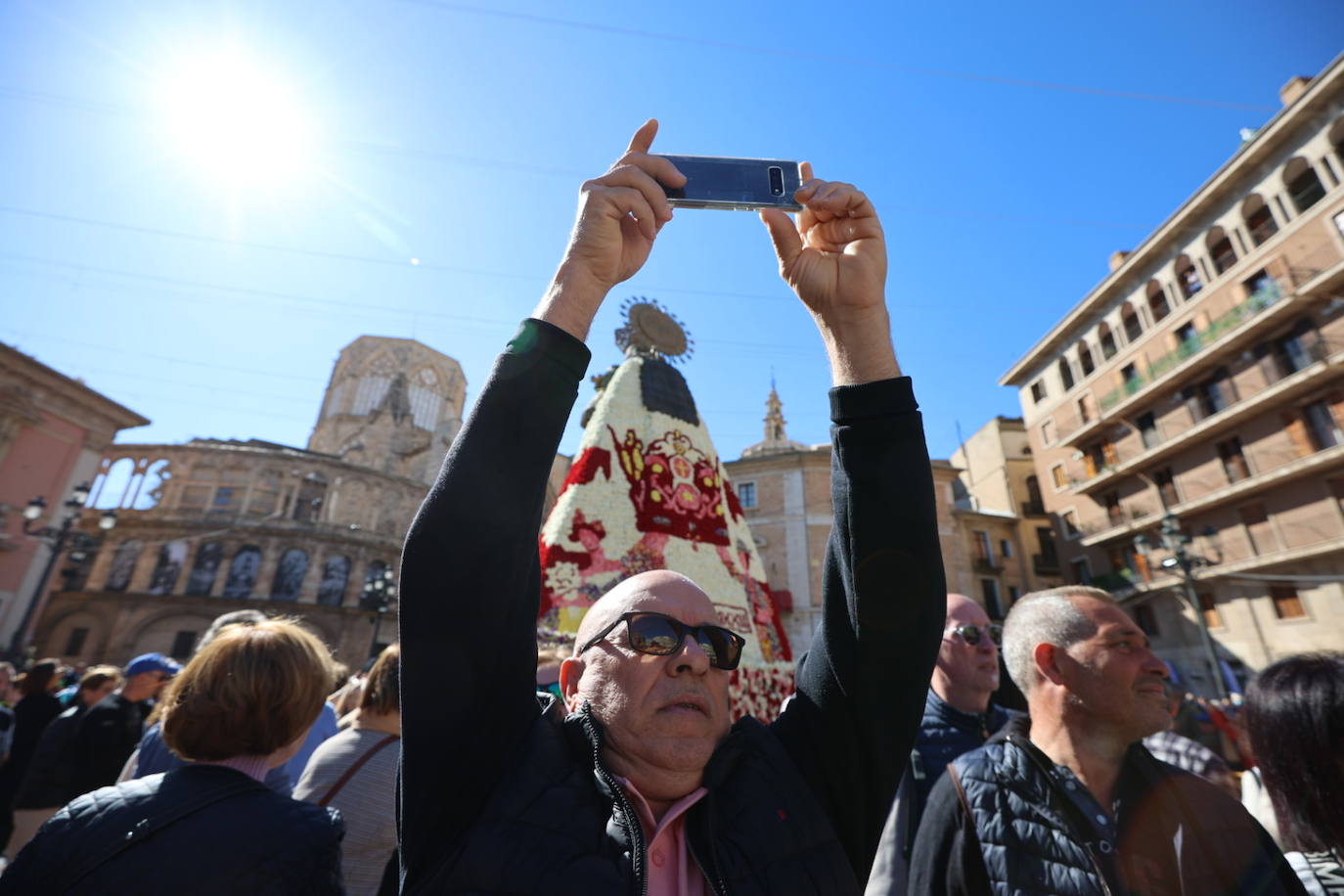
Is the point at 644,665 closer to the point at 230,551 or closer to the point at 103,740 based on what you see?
the point at 103,740

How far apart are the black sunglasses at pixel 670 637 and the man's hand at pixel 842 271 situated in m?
0.66

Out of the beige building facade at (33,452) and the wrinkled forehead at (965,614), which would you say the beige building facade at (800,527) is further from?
the beige building facade at (33,452)

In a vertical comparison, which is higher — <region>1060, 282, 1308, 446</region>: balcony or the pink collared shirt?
<region>1060, 282, 1308, 446</region>: balcony

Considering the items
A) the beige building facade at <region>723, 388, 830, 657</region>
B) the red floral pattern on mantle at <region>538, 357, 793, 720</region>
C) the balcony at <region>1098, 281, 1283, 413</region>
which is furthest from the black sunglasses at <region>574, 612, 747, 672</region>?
the balcony at <region>1098, 281, 1283, 413</region>

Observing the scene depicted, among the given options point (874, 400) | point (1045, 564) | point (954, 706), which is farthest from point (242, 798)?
point (1045, 564)

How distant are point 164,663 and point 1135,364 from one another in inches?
1029

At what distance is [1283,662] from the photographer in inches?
81.3

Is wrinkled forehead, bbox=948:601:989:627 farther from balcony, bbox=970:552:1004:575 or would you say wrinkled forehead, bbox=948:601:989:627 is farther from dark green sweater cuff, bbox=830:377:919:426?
balcony, bbox=970:552:1004:575

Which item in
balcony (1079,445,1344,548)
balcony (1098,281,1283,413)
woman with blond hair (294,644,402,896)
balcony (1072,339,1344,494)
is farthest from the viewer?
balcony (1098,281,1283,413)

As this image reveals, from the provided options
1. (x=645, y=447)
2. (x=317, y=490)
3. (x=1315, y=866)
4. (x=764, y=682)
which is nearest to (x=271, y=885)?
(x=1315, y=866)

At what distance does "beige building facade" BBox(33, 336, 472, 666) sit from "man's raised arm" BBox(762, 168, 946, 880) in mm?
25362

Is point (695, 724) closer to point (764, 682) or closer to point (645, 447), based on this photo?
point (764, 682)

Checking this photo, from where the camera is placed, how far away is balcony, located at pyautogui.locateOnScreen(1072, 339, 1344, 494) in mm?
15398

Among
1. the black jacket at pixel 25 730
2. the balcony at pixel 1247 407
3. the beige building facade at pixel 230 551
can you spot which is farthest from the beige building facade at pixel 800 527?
the black jacket at pixel 25 730
